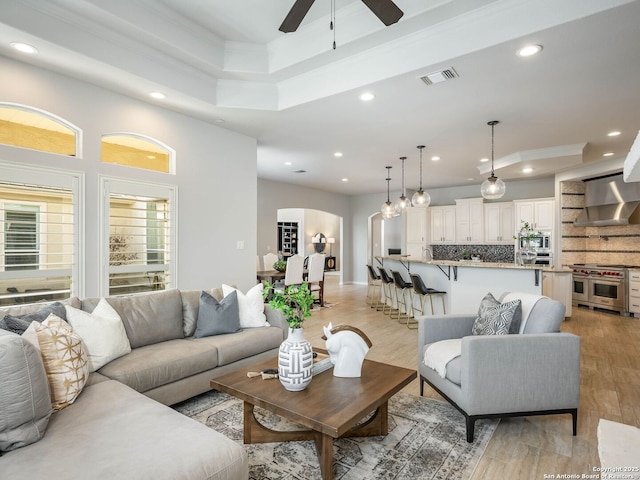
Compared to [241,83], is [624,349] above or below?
below

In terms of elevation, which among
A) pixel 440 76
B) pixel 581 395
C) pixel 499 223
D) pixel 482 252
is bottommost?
pixel 581 395

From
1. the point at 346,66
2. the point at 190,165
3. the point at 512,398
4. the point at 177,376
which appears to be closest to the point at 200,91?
the point at 190,165

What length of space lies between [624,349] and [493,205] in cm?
469

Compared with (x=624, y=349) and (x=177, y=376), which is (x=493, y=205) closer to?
(x=624, y=349)

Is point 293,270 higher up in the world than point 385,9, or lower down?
lower down

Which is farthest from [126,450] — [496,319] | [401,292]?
Answer: [401,292]

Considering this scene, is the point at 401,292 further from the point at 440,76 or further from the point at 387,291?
the point at 440,76

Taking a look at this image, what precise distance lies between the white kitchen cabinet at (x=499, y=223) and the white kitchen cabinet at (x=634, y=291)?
7.56 ft

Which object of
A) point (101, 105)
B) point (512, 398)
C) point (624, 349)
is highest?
point (101, 105)

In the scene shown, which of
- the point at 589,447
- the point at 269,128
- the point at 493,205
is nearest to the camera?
the point at 589,447

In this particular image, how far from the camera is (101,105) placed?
12.0 feet

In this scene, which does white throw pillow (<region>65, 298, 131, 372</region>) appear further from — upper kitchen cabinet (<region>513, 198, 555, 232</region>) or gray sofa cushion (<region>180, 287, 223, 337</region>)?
upper kitchen cabinet (<region>513, 198, 555, 232</region>)

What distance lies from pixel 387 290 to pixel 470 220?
330 cm

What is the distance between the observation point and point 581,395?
3104mm
